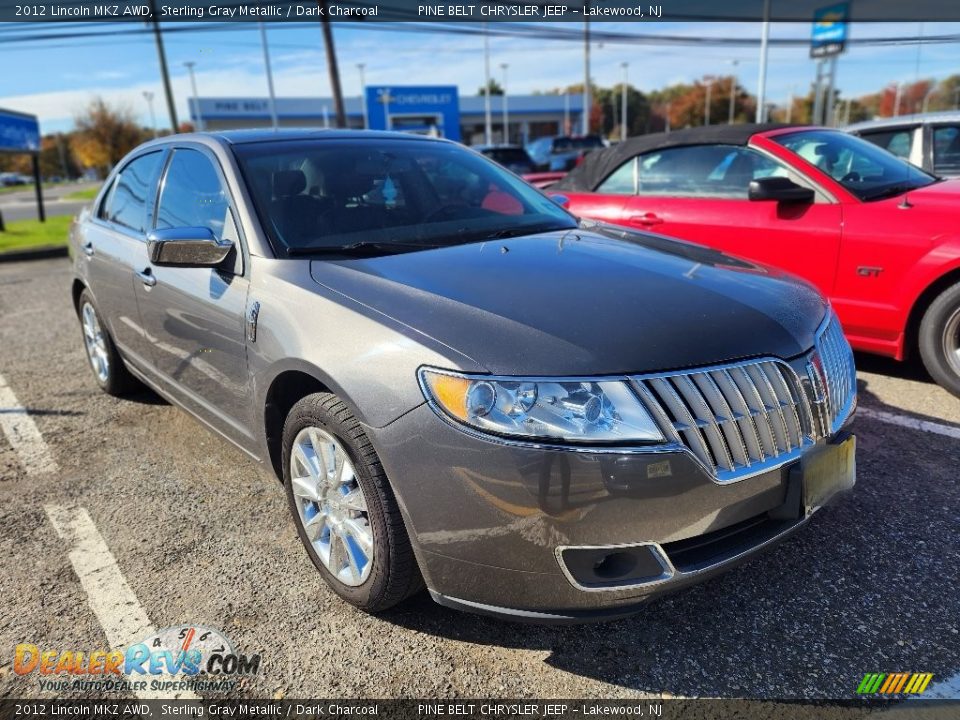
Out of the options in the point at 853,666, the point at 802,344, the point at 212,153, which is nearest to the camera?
the point at 853,666

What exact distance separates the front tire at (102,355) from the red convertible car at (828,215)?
118 inches

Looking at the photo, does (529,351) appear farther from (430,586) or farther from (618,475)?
(430,586)

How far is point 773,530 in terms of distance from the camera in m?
2.08

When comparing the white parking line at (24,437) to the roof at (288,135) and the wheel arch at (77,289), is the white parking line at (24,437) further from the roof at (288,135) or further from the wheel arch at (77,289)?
the roof at (288,135)

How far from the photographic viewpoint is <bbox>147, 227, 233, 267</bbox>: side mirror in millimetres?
2713

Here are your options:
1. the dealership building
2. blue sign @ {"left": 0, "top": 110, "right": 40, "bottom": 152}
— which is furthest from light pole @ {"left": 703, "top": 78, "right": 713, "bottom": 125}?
blue sign @ {"left": 0, "top": 110, "right": 40, "bottom": 152}

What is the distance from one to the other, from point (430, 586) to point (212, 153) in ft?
7.30

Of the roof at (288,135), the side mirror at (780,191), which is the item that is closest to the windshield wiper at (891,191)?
the side mirror at (780,191)

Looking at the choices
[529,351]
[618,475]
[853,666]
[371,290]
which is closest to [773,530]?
[853,666]

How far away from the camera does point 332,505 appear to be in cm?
239

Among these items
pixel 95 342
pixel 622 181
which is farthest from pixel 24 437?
pixel 622 181

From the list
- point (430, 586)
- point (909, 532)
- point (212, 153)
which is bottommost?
point (909, 532)

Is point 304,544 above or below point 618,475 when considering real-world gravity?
below

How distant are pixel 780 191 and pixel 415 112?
43149 mm
